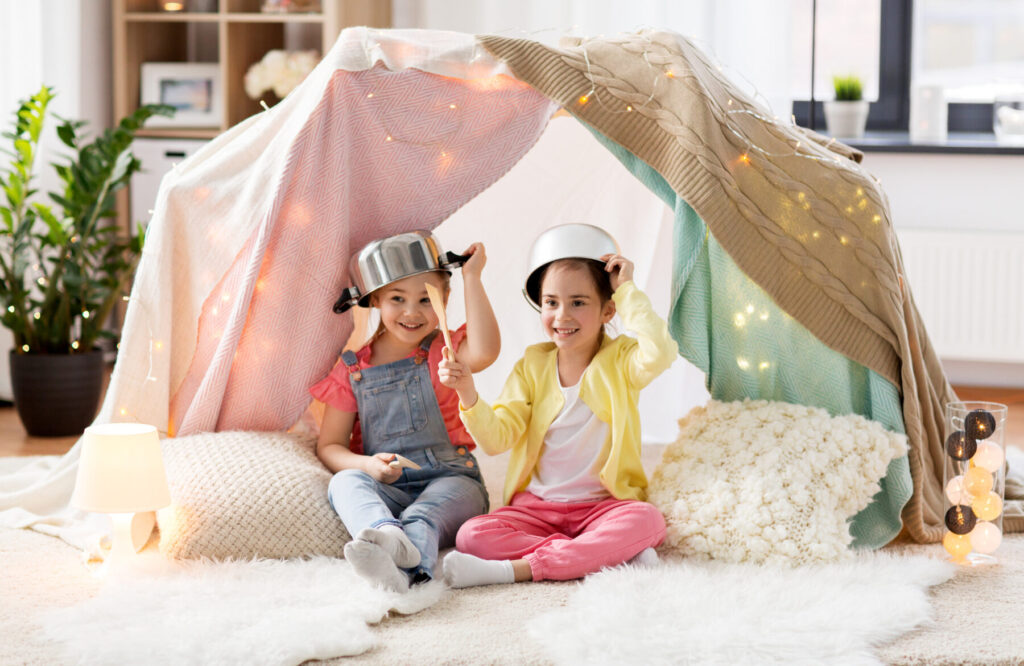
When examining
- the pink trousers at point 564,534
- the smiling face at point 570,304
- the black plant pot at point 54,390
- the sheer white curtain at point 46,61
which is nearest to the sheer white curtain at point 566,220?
the smiling face at point 570,304

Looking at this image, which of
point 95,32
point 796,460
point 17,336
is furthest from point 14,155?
point 796,460

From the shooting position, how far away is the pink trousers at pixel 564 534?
5.77 ft

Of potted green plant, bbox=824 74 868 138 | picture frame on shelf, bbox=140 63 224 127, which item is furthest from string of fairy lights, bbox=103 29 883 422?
picture frame on shelf, bbox=140 63 224 127

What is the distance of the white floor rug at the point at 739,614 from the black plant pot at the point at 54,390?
1.76 meters

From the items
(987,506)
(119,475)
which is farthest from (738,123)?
(119,475)

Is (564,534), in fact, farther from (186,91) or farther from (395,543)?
(186,91)

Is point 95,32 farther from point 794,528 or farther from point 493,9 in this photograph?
point 794,528

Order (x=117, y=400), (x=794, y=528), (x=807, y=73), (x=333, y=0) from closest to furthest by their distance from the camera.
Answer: (x=794, y=528)
(x=117, y=400)
(x=333, y=0)
(x=807, y=73)

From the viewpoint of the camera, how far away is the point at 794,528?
1786 mm

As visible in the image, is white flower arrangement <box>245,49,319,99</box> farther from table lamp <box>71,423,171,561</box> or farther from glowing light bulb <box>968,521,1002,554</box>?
glowing light bulb <box>968,521,1002,554</box>

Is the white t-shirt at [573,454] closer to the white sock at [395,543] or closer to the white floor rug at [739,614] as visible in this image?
the white floor rug at [739,614]

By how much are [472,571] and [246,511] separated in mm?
381

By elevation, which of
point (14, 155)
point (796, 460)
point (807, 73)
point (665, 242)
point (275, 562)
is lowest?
point (275, 562)

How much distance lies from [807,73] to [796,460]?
2.23 m
